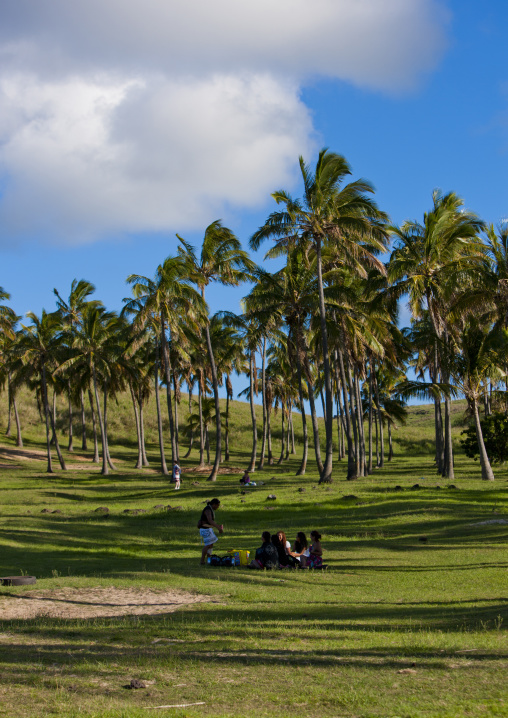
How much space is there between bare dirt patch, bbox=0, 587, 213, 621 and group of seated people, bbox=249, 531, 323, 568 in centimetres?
333

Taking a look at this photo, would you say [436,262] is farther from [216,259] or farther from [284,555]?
[284,555]

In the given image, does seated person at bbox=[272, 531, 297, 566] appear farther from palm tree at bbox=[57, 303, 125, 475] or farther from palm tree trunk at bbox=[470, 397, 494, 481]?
palm tree at bbox=[57, 303, 125, 475]

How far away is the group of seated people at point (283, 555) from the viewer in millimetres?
14781

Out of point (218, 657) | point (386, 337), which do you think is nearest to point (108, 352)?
point (386, 337)

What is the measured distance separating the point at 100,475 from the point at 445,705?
44489 mm

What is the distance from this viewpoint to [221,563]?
15.2m

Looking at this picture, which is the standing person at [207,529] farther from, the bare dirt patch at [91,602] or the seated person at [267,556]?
the bare dirt patch at [91,602]

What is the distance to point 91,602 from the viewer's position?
435 inches

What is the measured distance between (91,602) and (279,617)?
133 inches

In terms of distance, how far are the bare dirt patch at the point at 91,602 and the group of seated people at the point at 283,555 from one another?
333 cm

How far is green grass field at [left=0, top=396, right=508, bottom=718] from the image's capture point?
5824 mm

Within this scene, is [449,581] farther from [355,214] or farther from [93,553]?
[355,214]

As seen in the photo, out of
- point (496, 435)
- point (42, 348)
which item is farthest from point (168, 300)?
point (496, 435)

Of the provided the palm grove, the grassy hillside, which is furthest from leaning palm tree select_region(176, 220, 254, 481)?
the grassy hillside
